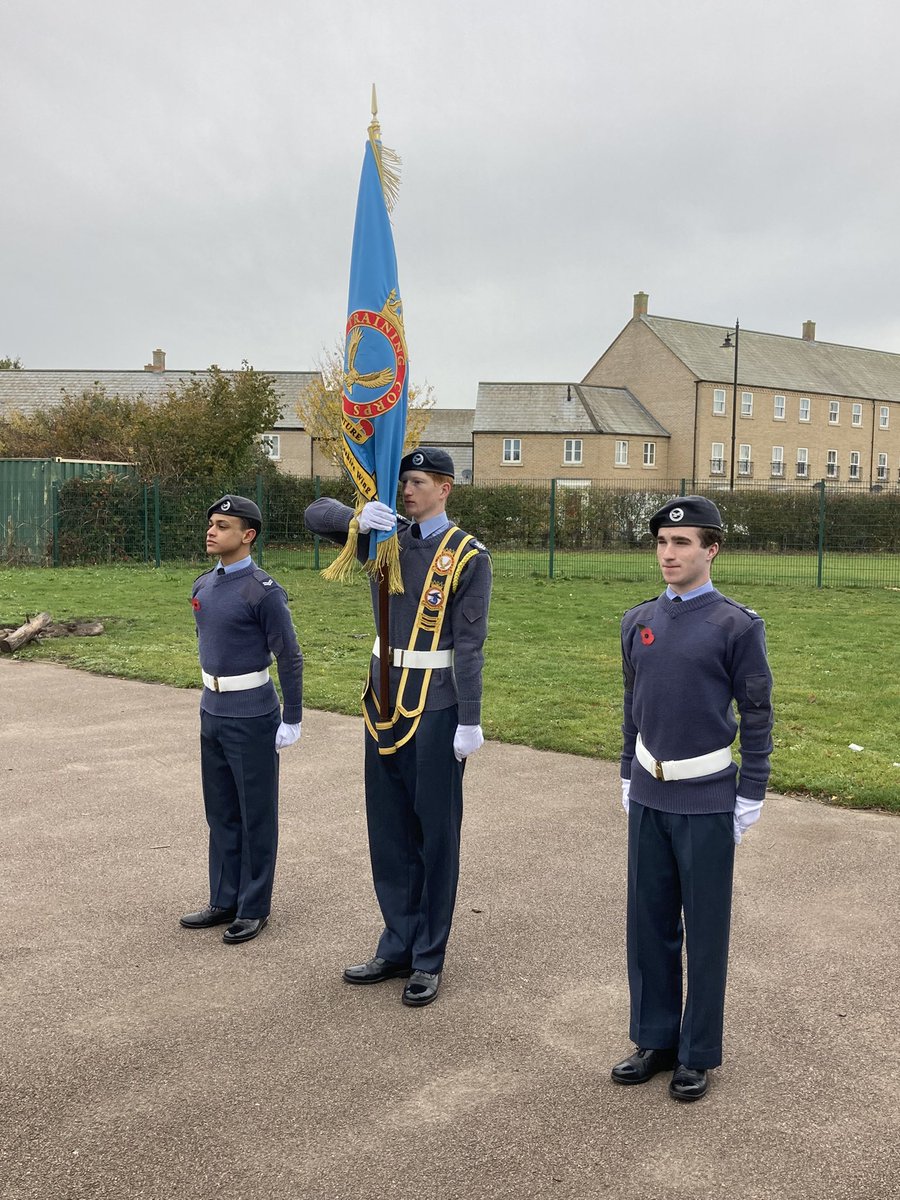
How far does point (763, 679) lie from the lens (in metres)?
3.29

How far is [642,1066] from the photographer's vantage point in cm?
335

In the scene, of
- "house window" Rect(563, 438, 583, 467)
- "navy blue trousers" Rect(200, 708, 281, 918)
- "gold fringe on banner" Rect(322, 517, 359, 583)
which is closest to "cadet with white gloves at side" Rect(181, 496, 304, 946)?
"navy blue trousers" Rect(200, 708, 281, 918)

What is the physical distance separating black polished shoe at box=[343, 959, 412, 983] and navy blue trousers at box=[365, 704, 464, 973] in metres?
0.03

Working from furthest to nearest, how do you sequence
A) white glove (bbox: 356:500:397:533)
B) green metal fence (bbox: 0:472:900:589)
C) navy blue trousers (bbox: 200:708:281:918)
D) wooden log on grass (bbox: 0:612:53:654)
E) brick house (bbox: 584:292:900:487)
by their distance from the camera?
brick house (bbox: 584:292:900:487) < green metal fence (bbox: 0:472:900:589) < wooden log on grass (bbox: 0:612:53:654) < navy blue trousers (bbox: 200:708:281:918) < white glove (bbox: 356:500:397:533)

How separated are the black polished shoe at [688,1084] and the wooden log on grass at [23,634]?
401 inches

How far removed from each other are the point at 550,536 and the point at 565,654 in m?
11.9

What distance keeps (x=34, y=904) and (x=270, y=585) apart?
73.6 inches

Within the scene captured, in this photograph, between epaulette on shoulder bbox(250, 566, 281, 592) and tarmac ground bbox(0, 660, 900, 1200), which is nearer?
tarmac ground bbox(0, 660, 900, 1200)

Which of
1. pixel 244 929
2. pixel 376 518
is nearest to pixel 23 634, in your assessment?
pixel 244 929

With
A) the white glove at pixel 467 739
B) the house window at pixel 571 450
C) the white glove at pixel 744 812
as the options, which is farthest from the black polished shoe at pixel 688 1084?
the house window at pixel 571 450

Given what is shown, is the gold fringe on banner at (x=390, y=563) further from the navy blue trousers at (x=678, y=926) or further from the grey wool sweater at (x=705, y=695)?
the navy blue trousers at (x=678, y=926)

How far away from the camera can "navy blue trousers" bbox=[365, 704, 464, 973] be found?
4.04 m

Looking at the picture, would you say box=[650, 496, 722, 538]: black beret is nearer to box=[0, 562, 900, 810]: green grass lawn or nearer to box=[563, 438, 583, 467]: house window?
box=[0, 562, 900, 810]: green grass lawn

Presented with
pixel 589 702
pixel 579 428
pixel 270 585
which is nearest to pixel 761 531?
pixel 589 702
